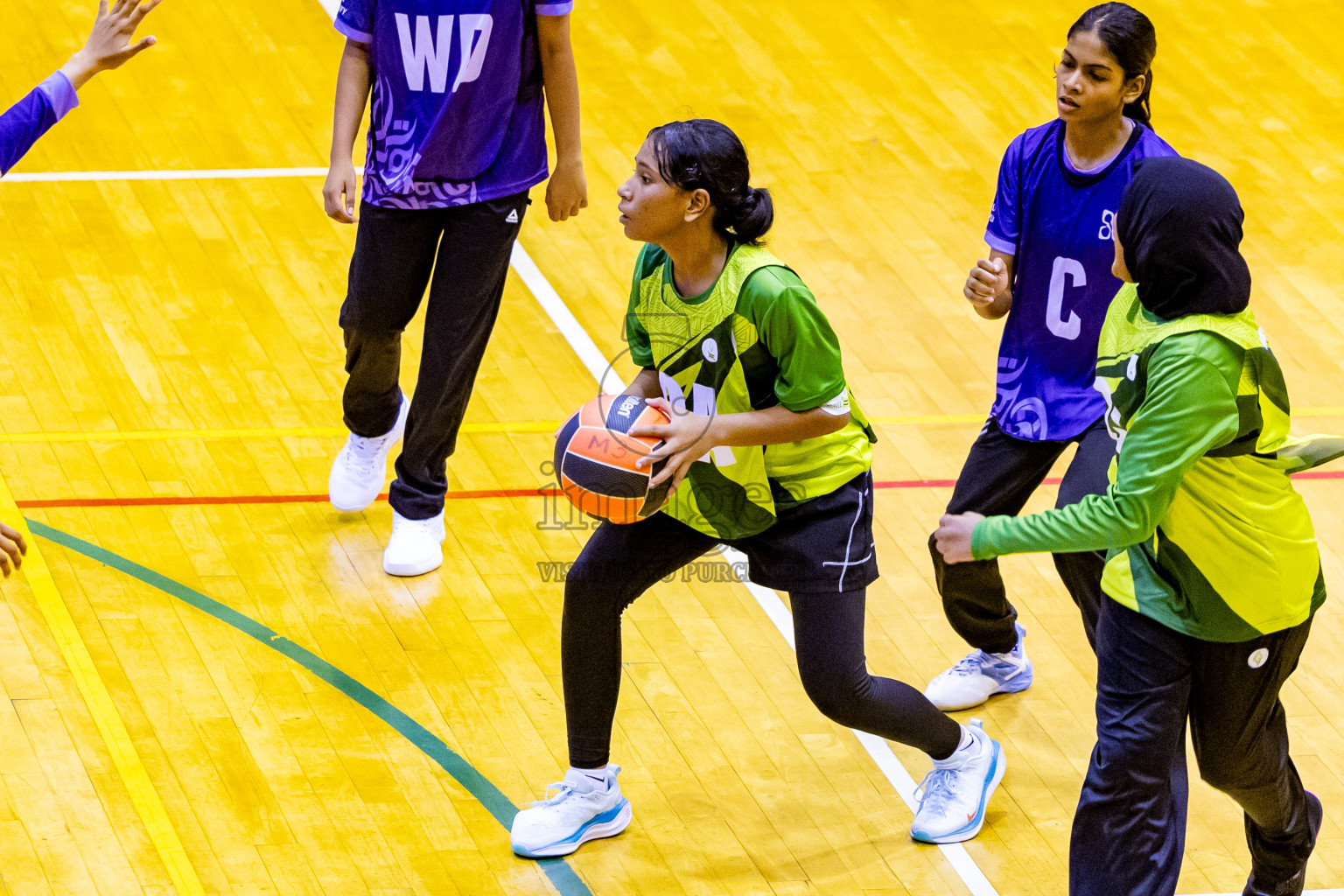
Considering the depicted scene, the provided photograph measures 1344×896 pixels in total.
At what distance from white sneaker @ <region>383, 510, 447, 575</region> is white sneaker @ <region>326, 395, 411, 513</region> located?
27 centimetres

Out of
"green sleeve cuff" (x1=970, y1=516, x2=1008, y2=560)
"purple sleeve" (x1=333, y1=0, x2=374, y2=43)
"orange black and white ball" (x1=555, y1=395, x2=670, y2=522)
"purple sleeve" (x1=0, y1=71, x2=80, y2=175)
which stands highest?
"purple sleeve" (x1=0, y1=71, x2=80, y2=175)

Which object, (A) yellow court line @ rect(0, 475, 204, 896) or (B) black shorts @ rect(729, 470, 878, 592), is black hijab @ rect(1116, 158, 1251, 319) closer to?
(B) black shorts @ rect(729, 470, 878, 592)

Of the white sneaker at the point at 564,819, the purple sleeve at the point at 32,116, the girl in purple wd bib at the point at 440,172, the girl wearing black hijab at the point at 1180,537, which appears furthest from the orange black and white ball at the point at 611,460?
the purple sleeve at the point at 32,116

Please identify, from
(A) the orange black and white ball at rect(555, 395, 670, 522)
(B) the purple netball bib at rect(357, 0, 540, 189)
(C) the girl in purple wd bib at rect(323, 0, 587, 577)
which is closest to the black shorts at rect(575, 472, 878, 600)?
(A) the orange black and white ball at rect(555, 395, 670, 522)

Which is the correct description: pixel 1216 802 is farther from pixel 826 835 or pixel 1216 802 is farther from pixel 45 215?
pixel 45 215

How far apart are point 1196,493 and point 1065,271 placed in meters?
1.05

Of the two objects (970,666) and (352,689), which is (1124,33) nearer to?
(970,666)

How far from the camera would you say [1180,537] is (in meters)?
3.68

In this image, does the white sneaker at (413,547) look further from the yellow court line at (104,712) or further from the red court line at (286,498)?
the yellow court line at (104,712)

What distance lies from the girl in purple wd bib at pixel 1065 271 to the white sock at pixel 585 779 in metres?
1.03

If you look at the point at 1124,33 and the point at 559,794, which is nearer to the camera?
the point at 1124,33

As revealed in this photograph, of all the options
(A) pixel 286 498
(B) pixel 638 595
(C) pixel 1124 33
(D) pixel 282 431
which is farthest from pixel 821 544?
(D) pixel 282 431

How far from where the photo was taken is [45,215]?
7789mm

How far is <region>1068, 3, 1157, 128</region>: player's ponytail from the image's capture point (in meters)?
4.34
